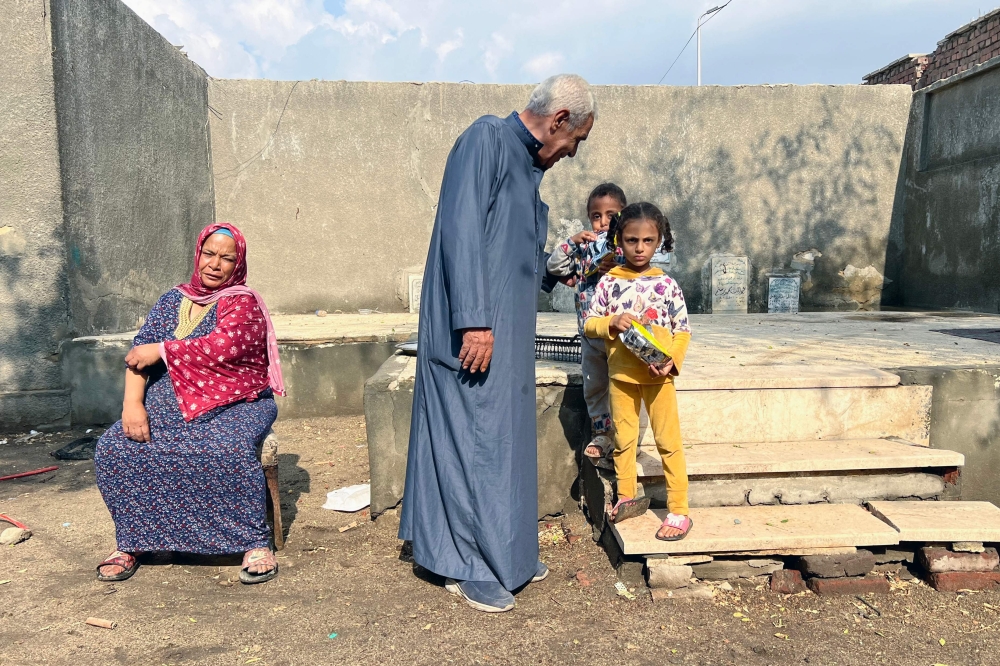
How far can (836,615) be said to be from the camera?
240 centimetres

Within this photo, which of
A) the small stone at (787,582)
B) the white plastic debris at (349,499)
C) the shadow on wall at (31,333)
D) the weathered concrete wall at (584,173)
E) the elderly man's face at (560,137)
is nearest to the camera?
the elderly man's face at (560,137)

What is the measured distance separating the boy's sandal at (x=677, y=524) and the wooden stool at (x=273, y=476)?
64.7 inches

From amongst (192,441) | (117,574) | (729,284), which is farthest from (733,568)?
(729,284)

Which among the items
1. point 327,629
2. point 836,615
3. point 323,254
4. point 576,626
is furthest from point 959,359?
point 323,254

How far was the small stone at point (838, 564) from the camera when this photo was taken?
254cm

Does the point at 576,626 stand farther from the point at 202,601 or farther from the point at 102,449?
the point at 102,449

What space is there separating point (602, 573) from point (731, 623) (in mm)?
537

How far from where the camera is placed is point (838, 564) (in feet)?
8.39

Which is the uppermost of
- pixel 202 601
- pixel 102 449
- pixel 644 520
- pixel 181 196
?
pixel 181 196

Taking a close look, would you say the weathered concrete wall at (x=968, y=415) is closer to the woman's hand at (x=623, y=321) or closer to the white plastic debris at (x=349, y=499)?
the woman's hand at (x=623, y=321)

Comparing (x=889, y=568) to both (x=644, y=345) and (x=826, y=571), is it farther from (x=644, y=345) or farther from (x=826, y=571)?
(x=644, y=345)

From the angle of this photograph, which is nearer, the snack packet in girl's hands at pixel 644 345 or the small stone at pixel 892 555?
the snack packet in girl's hands at pixel 644 345

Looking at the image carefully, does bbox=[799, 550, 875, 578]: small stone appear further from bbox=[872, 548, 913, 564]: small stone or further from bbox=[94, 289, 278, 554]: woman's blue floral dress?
bbox=[94, 289, 278, 554]: woman's blue floral dress

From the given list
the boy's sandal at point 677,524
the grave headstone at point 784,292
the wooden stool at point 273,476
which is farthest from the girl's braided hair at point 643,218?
the grave headstone at point 784,292
